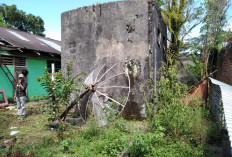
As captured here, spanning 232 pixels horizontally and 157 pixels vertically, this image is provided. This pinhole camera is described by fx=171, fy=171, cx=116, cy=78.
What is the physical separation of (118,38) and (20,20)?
26.4m

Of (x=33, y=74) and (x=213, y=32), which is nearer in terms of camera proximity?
(x=33, y=74)

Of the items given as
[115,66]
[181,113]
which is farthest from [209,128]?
[115,66]

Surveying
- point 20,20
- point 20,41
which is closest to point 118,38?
point 20,41

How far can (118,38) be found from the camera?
18.5 ft

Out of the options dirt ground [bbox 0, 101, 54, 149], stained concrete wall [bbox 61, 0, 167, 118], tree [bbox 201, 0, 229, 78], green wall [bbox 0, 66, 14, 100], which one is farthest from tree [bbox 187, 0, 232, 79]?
green wall [bbox 0, 66, 14, 100]

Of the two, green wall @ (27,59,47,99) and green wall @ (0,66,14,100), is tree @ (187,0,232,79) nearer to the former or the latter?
green wall @ (27,59,47,99)

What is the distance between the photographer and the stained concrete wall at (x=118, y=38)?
5324 mm

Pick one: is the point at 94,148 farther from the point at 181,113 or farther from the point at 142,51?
the point at 142,51

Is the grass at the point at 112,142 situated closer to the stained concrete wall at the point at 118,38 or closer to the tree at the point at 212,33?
the stained concrete wall at the point at 118,38

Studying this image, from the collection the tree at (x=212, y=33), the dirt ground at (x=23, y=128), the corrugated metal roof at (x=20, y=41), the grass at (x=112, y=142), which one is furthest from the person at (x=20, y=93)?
the tree at (x=212, y=33)

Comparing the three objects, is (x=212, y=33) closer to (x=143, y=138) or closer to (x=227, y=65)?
(x=227, y=65)

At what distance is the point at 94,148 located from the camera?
3.34m

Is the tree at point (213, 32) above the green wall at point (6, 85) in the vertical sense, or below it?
above

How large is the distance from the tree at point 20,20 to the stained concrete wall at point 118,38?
2374 centimetres
